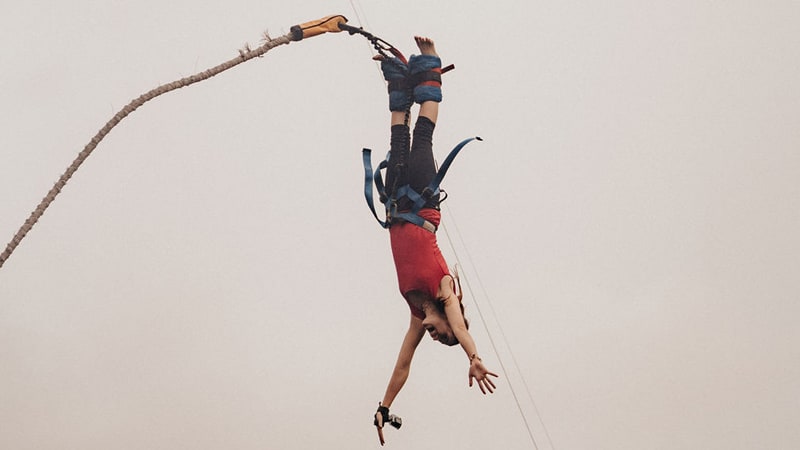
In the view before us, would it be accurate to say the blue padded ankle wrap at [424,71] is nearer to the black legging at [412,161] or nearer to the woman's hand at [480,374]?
the black legging at [412,161]

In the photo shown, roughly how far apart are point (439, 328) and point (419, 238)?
0.85m

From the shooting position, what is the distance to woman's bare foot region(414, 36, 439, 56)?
10.1 metres

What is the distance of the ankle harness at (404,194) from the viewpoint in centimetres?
972

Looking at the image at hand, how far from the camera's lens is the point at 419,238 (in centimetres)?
963

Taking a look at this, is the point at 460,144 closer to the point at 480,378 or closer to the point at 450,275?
the point at 450,275

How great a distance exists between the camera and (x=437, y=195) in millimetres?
9852

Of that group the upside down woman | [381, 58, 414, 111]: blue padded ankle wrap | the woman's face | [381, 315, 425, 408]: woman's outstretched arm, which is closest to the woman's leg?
the upside down woman

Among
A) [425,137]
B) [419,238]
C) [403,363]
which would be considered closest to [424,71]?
[425,137]

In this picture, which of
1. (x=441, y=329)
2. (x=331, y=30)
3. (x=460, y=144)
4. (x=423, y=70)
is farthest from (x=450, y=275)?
(x=331, y=30)

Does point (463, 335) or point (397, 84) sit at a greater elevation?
point (397, 84)

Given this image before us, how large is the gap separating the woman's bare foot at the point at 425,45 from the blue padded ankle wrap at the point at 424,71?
6 centimetres

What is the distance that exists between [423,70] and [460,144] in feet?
2.76

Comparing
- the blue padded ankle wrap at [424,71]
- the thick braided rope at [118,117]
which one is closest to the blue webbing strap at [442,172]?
the blue padded ankle wrap at [424,71]

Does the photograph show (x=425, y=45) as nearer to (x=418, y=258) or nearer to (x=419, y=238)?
(x=419, y=238)
